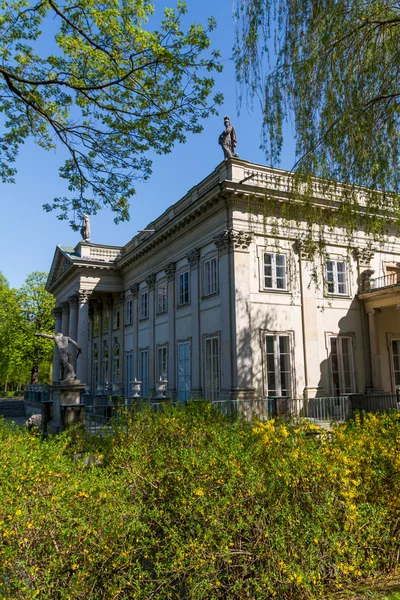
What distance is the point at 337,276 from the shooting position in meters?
21.0

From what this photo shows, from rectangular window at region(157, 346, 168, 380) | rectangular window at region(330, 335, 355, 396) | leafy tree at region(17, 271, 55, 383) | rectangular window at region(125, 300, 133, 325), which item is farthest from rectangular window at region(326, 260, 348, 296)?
leafy tree at region(17, 271, 55, 383)

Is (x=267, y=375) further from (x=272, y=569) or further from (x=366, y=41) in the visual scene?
(x=272, y=569)

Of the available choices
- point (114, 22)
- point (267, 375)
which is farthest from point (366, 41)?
point (267, 375)

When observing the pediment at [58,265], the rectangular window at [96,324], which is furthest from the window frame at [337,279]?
the rectangular window at [96,324]

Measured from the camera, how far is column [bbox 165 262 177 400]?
22891 mm

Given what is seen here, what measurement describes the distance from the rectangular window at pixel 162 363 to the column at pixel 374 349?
10245 mm

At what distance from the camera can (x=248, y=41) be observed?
9062mm

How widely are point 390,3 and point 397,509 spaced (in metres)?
8.28

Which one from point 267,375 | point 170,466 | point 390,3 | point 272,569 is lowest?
point 272,569

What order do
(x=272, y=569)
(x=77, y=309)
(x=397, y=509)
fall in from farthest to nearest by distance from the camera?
(x=77, y=309)
(x=397, y=509)
(x=272, y=569)

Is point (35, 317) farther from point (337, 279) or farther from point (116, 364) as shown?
point (337, 279)

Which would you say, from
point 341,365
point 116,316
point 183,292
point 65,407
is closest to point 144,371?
point 183,292

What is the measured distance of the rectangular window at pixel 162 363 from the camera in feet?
80.5

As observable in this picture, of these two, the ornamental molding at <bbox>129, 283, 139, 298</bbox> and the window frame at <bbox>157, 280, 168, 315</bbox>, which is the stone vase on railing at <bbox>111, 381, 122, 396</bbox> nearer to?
the ornamental molding at <bbox>129, 283, 139, 298</bbox>
